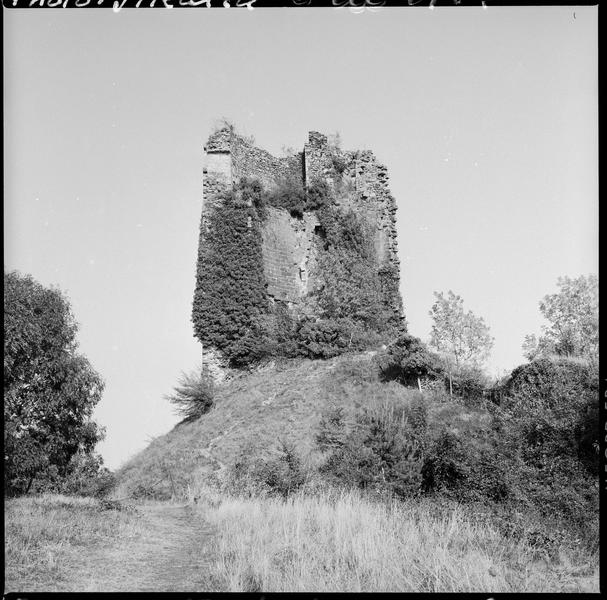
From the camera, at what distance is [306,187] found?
3172 cm

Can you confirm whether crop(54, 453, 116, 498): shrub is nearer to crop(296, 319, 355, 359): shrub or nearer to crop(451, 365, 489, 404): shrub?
crop(296, 319, 355, 359): shrub

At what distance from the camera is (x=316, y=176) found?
105ft

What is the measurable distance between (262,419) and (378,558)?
1466cm

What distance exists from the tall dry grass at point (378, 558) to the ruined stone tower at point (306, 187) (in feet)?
66.4

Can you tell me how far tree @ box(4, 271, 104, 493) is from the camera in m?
16.2

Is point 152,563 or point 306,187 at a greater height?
point 306,187

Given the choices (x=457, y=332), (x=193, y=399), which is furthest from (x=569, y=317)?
(x=193, y=399)

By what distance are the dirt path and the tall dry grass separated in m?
0.29

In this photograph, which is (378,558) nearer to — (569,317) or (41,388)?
(41,388)

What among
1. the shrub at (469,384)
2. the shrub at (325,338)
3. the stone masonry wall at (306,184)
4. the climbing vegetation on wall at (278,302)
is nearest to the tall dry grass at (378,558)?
the shrub at (469,384)

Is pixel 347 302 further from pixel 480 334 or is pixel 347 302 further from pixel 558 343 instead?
pixel 558 343

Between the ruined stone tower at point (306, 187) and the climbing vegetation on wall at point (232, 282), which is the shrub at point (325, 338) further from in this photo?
the ruined stone tower at point (306, 187)

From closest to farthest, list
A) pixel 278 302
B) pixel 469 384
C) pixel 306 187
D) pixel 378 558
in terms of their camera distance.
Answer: pixel 378 558
pixel 469 384
pixel 278 302
pixel 306 187

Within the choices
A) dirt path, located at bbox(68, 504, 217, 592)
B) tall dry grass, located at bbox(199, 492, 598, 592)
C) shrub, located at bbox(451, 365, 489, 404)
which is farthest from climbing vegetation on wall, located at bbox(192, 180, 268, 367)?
tall dry grass, located at bbox(199, 492, 598, 592)
